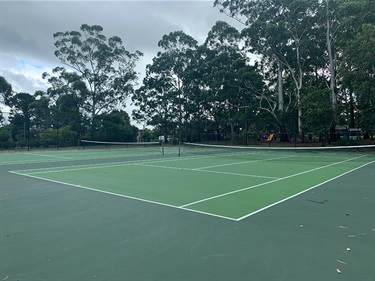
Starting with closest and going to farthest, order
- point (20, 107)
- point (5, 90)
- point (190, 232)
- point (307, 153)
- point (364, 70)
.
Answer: point (190, 232), point (307, 153), point (364, 70), point (5, 90), point (20, 107)

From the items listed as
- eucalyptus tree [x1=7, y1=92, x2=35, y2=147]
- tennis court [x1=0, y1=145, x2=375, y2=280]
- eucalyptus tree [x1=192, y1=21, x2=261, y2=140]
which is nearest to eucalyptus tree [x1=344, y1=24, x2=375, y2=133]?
eucalyptus tree [x1=192, y1=21, x2=261, y2=140]

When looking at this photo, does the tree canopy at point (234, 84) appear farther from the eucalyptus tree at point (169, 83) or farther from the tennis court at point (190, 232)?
the tennis court at point (190, 232)

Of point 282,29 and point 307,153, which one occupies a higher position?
point 282,29

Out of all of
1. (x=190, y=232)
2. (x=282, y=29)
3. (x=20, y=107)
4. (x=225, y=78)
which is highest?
(x=282, y=29)

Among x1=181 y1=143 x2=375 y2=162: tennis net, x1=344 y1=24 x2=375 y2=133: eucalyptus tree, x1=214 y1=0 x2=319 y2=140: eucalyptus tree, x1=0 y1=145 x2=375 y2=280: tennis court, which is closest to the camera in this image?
x1=0 y1=145 x2=375 y2=280: tennis court

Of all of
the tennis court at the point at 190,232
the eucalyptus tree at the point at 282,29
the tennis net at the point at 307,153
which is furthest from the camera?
the eucalyptus tree at the point at 282,29

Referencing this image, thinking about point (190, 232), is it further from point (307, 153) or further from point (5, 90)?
point (5, 90)

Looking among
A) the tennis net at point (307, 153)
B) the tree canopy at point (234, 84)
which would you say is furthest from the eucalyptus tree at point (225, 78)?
the tennis net at point (307, 153)

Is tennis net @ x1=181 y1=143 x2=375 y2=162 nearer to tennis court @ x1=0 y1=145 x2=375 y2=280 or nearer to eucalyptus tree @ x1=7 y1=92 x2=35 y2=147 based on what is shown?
tennis court @ x1=0 y1=145 x2=375 y2=280

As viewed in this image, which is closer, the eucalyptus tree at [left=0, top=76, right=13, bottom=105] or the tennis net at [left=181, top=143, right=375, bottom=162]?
the tennis net at [left=181, top=143, right=375, bottom=162]

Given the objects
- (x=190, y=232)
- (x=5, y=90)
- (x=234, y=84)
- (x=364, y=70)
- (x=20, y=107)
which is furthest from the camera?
(x=20, y=107)

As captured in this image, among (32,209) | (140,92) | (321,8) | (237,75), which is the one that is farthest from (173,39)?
(32,209)

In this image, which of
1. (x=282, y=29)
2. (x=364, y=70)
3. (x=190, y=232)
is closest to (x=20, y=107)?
(x=282, y=29)

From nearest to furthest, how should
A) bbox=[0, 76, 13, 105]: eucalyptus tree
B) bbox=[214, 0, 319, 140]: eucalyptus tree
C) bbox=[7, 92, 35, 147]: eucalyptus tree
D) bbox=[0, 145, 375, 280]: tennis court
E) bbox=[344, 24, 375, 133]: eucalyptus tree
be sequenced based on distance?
bbox=[0, 145, 375, 280]: tennis court, bbox=[344, 24, 375, 133]: eucalyptus tree, bbox=[214, 0, 319, 140]: eucalyptus tree, bbox=[0, 76, 13, 105]: eucalyptus tree, bbox=[7, 92, 35, 147]: eucalyptus tree
